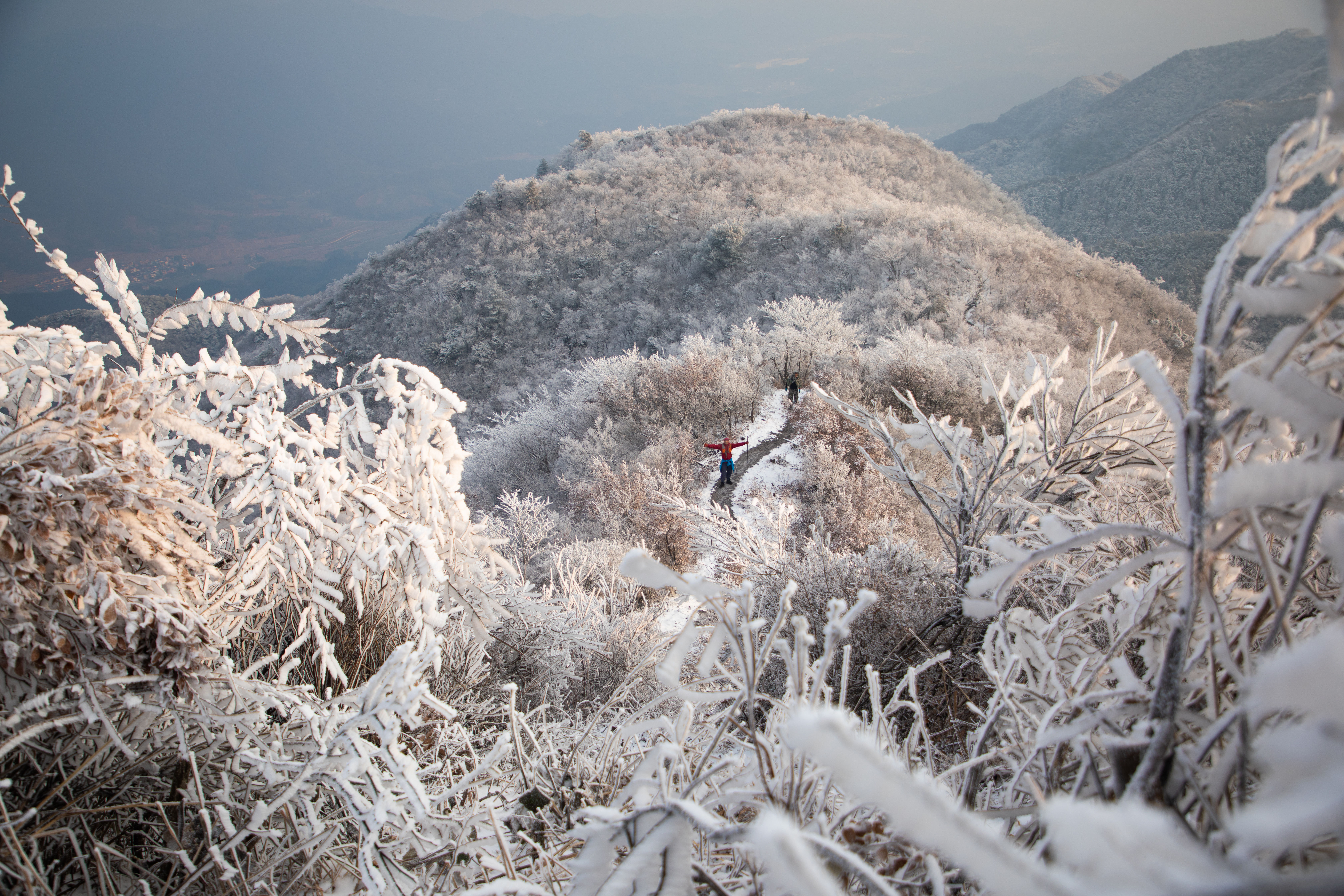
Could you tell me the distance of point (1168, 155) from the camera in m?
38.0

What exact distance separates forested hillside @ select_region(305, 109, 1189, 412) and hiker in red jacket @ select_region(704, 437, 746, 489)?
260 inches

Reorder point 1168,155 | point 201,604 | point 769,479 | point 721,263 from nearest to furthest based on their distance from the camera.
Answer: point 201,604, point 769,479, point 721,263, point 1168,155

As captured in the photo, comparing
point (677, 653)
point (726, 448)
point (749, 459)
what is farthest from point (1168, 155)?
point (677, 653)

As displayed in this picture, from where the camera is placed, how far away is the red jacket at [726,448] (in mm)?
8188

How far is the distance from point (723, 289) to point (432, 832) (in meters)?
20.0

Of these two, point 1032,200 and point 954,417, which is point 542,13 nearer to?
point 1032,200

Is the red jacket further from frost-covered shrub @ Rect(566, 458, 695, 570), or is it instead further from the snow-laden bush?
the snow-laden bush

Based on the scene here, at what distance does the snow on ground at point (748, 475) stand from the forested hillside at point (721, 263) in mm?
4381

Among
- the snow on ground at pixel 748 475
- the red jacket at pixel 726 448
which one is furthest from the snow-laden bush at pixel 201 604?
the red jacket at pixel 726 448

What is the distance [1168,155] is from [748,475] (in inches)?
1911

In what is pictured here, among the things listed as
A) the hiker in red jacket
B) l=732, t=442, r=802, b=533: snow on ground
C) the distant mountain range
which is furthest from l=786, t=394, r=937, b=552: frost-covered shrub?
the distant mountain range

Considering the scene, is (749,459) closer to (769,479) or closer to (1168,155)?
(769,479)

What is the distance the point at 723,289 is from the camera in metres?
19.9

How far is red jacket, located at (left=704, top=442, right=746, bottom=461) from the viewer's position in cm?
819
